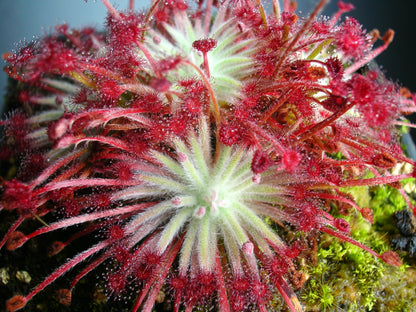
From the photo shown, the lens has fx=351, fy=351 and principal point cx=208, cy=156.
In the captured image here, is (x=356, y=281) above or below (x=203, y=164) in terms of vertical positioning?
below

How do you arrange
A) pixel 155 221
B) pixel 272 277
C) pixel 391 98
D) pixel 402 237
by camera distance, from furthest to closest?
pixel 402 237 → pixel 155 221 → pixel 272 277 → pixel 391 98

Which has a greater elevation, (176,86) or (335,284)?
(176,86)

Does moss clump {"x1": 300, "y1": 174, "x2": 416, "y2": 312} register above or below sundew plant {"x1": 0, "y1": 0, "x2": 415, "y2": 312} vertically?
below

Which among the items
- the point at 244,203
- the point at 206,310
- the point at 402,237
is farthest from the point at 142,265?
the point at 402,237

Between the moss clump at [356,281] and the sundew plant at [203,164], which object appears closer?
the sundew plant at [203,164]

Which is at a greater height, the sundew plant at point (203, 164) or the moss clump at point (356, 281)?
the sundew plant at point (203, 164)

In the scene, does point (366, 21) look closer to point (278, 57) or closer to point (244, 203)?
point (278, 57)

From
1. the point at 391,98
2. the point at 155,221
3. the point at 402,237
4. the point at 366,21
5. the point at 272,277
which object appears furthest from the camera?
the point at 366,21

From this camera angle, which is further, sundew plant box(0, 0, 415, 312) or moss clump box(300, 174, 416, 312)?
Answer: moss clump box(300, 174, 416, 312)
